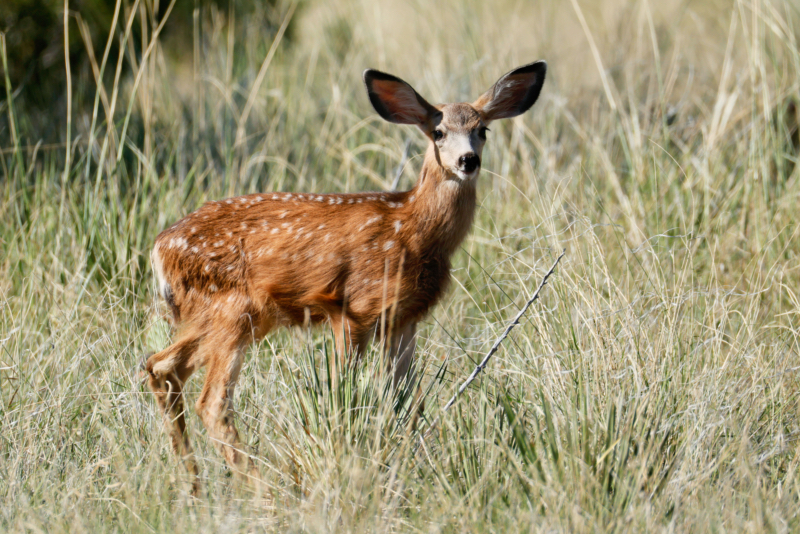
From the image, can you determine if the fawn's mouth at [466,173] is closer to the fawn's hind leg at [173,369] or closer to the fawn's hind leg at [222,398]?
the fawn's hind leg at [222,398]

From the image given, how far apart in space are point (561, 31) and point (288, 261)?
7.46 metres

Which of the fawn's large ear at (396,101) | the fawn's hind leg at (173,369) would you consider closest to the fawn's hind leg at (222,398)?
the fawn's hind leg at (173,369)

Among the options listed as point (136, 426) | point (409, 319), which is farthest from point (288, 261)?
point (136, 426)

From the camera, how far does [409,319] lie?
3.76 metres

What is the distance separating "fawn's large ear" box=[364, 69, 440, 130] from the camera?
391 centimetres

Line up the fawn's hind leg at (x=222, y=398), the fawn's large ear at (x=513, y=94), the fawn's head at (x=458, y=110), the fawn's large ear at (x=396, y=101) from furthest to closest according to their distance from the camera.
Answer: the fawn's large ear at (x=513, y=94)
the fawn's large ear at (x=396, y=101)
the fawn's head at (x=458, y=110)
the fawn's hind leg at (x=222, y=398)

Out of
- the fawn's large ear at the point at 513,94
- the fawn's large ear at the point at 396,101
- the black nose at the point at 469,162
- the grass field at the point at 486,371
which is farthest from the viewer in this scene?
the fawn's large ear at the point at 513,94

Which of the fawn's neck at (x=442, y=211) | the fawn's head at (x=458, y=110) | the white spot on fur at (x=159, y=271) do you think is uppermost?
the fawn's head at (x=458, y=110)

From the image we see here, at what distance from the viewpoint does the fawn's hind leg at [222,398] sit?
330cm

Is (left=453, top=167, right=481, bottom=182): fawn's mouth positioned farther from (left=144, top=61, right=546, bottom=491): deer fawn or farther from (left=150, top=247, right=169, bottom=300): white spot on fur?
(left=150, top=247, right=169, bottom=300): white spot on fur

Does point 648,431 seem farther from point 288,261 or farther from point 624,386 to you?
point 288,261

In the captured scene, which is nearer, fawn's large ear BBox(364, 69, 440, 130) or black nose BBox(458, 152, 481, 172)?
black nose BBox(458, 152, 481, 172)

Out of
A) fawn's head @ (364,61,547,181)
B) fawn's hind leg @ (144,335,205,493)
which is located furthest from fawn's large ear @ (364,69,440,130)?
fawn's hind leg @ (144,335,205,493)

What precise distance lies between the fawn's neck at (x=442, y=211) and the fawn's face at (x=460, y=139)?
2.8 inches
